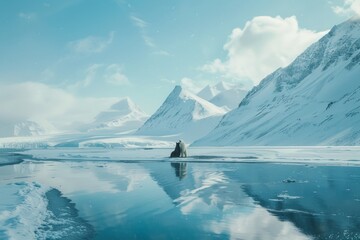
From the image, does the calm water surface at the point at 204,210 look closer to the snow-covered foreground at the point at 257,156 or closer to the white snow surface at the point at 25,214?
the white snow surface at the point at 25,214

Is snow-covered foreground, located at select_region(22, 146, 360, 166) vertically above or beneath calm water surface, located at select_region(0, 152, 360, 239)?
above

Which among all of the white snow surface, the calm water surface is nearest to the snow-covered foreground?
the calm water surface

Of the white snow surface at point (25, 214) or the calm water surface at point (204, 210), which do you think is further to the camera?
the calm water surface at point (204, 210)

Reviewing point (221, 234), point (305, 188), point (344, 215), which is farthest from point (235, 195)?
point (221, 234)

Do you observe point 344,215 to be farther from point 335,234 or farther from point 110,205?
point 110,205

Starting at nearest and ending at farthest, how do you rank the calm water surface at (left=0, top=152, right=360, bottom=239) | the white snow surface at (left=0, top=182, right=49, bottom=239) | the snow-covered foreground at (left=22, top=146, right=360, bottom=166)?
1. the white snow surface at (left=0, top=182, right=49, bottom=239)
2. the calm water surface at (left=0, top=152, right=360, bottom=239)
3. the snow-covered foreground at (left=22, top=146, right=360, bottom=166)

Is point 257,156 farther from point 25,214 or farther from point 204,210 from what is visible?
point 25,214

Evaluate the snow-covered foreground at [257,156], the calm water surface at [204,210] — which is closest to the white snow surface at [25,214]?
the calm water surface at [204,210]

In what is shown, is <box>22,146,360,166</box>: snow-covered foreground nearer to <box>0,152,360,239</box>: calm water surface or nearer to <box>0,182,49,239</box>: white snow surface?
<box>0,152,360,239</box>: calm water surface

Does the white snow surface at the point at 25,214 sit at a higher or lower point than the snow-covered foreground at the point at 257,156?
lower

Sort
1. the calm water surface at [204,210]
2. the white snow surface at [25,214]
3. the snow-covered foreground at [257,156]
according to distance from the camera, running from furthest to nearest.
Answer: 1. the snow-covered foreground at [257,156]
2. the calm water surface at [204,210]
3. the white snow surface at [25,214]

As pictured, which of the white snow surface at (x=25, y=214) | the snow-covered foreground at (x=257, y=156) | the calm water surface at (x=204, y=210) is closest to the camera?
the white snow surface at (x=25, y=214)

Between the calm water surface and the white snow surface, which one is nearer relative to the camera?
the white snow surface

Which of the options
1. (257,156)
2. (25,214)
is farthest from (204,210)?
(257,156)
